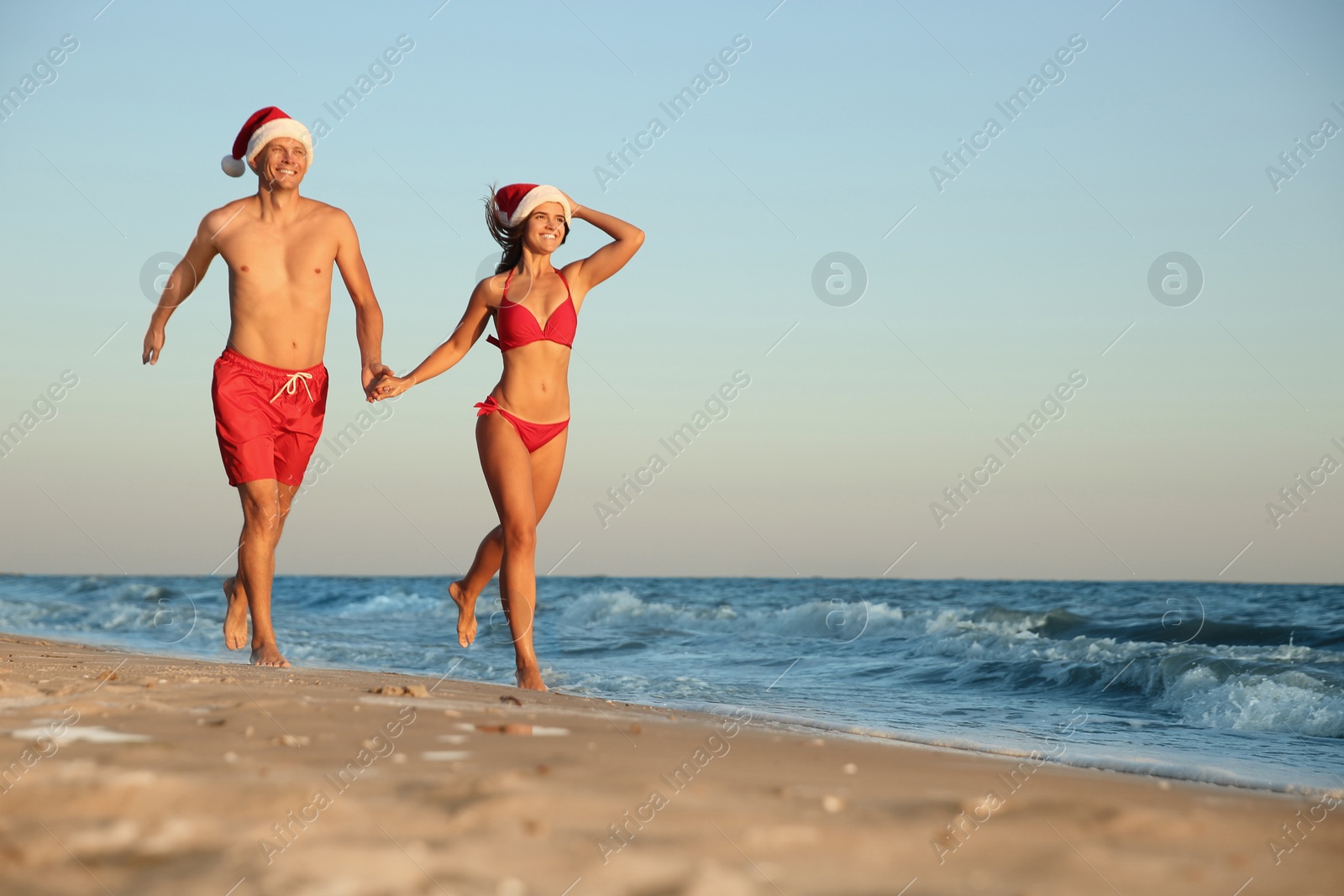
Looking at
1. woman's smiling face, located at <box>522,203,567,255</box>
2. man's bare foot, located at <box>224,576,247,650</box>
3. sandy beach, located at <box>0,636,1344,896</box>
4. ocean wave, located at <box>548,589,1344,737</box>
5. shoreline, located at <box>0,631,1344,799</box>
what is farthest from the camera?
ocean wave, located at <box>548,589,1344,737</box>

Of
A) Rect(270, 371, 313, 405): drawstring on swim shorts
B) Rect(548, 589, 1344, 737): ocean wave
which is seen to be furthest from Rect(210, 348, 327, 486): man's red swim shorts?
Rect(548, 589, 1344, 737): ocean wave

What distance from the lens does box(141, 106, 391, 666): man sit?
5.18 meters

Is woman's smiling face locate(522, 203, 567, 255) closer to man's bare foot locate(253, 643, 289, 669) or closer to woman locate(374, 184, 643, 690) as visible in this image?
woman locate(374, 184, 643, 690)

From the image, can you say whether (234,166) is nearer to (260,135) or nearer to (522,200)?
(260,135)

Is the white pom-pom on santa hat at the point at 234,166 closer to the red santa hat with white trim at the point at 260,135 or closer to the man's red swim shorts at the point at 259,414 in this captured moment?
the red santa hat with white trim at the point at 260,135

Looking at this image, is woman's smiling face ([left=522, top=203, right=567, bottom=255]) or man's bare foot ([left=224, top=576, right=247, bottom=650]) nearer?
woman's smiling face ([left=522, top=203, right=567, bottom=255])

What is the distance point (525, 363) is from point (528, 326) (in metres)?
0.17

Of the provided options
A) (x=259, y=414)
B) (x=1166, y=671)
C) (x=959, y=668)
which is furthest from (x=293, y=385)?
(x=1166, y=671)

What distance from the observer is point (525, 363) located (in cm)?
521

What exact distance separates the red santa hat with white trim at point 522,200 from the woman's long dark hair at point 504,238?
0.09 ft

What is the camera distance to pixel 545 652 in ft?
34.0

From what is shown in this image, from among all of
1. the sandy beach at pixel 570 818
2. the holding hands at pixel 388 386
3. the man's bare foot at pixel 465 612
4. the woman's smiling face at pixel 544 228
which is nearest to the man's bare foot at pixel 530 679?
the man's bare foot at pixel 465 612

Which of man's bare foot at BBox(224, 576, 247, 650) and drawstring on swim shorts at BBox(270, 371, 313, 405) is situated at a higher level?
drawstring on swim shorts at BBox(270, 371, 313, 405)

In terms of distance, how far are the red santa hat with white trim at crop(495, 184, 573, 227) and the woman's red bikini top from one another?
1.13 feet
